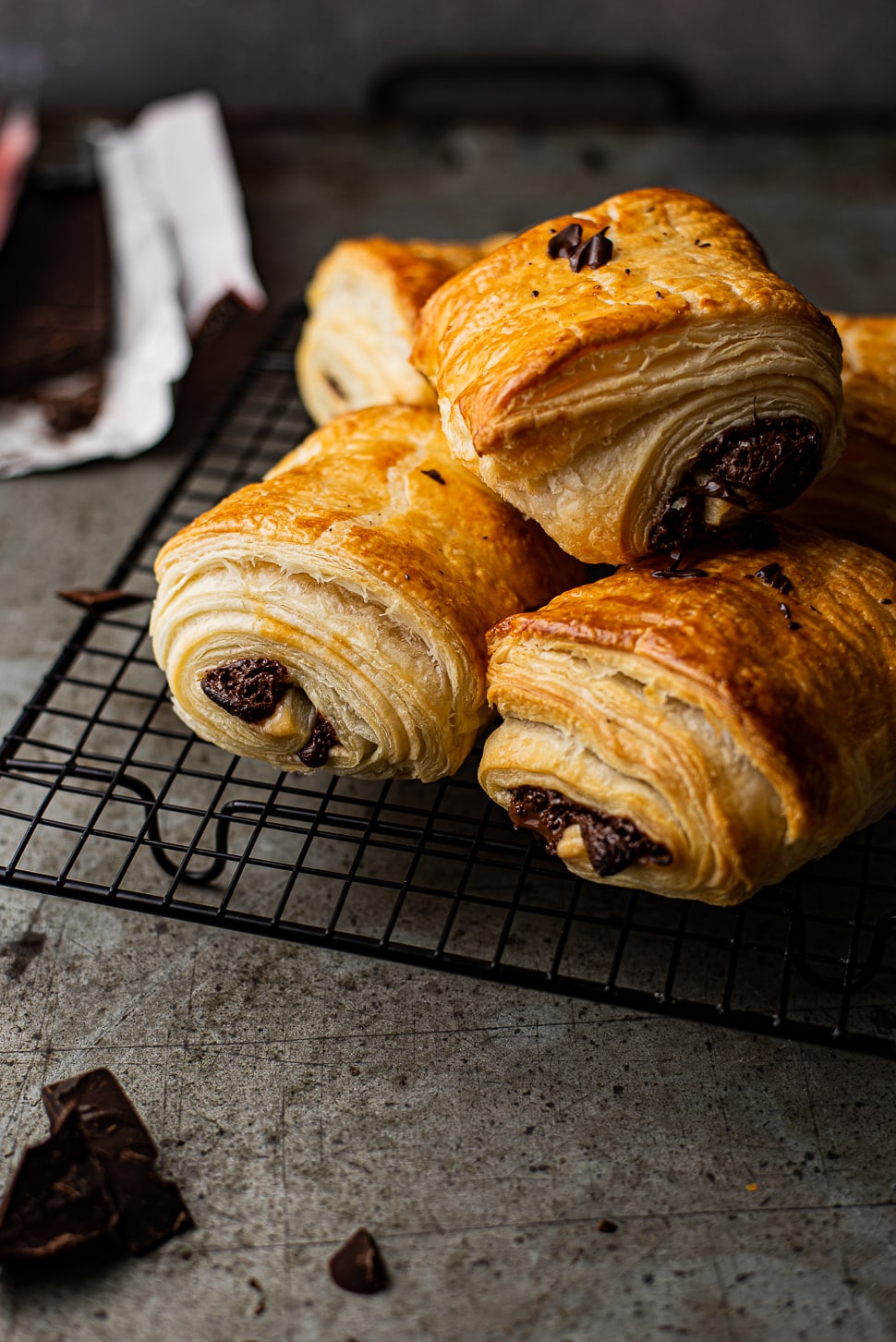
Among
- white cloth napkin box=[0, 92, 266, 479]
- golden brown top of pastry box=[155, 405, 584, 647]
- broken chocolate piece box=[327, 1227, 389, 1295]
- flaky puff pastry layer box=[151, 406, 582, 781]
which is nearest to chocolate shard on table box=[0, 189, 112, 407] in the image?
white cloth napkin box=[0, 92, 266, 479]

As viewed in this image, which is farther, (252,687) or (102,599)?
(102,599)

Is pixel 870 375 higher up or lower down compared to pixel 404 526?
higher up

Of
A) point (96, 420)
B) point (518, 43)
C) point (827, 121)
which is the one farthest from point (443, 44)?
point (96, 420)

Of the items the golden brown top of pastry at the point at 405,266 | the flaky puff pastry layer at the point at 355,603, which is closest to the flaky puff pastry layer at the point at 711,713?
the flaky puff pastry layer at the point at 355,603

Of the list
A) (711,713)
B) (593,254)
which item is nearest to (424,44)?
(593,254)

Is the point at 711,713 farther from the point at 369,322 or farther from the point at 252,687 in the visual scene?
the point at 369,322

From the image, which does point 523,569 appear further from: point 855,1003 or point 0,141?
point 0,141

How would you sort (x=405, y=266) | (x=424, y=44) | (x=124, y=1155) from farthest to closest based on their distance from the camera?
(x=424, y=44) → (x=405, y=266) → (x=124, y=1155)
